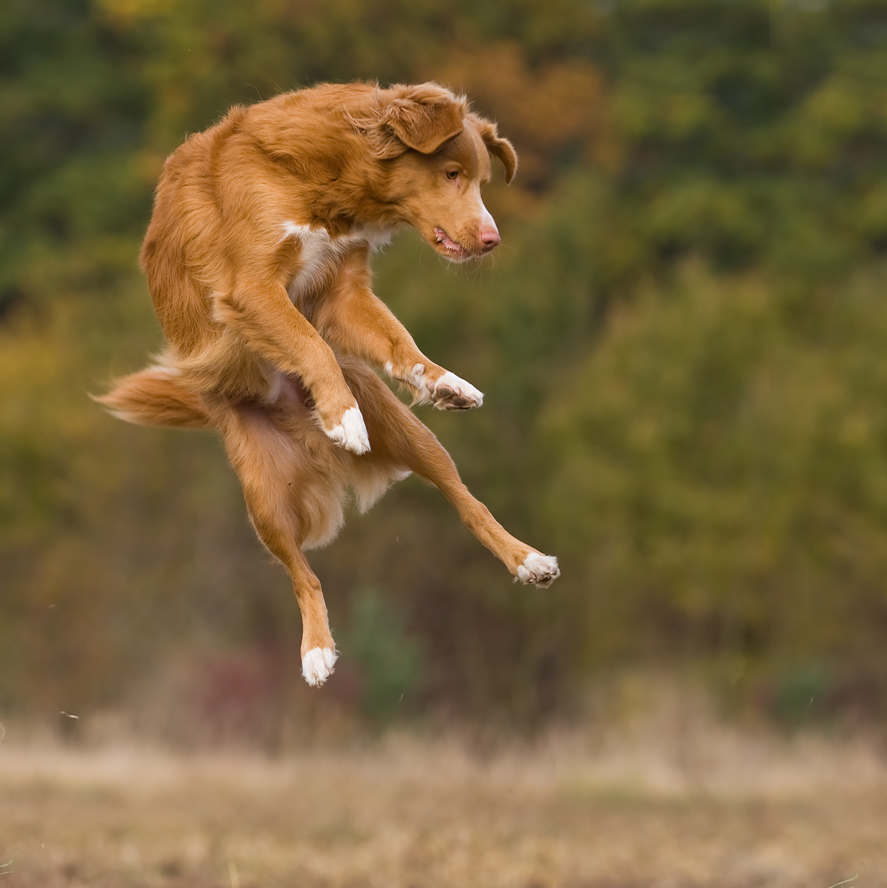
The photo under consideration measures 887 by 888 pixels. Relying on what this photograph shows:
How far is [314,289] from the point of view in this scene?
650 cm

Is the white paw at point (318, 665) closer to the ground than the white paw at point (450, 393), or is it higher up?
closer to the ground

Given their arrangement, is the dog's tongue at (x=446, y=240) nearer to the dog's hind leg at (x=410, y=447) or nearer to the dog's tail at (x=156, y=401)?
the dog's hind leg at (x=410, y=447)

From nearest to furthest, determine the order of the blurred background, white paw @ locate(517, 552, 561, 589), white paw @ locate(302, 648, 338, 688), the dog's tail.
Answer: white paw @ locate(302, 648, 338, 688) < white paw @ locate(517, 552, 561, 589) < the dog's tail < the blurred background

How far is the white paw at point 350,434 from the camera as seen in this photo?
591 cm

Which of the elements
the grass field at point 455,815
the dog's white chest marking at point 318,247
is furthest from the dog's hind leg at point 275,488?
the grass field at point 455,815

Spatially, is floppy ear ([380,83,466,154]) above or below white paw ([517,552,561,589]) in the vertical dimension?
above

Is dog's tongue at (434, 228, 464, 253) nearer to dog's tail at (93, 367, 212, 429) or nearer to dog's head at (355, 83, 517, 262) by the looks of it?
dog's head at (355, 83, 517, 262)

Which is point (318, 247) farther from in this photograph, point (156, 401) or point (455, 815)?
point (455, 815)

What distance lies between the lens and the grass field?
31.2 feet

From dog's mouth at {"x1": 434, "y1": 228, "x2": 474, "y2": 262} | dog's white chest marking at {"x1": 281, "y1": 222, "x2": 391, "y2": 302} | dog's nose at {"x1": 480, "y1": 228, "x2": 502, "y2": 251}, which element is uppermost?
dog's nose at {"x1": 480, "y1": 228, "x2": 502, "y2": 251}

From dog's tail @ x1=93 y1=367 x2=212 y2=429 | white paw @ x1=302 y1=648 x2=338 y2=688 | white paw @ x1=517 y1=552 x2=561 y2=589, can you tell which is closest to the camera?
white paw @ x1=302 y1=648 x2=338 y2=688

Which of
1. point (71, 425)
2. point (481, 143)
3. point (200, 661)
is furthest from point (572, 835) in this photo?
point (71, 425)

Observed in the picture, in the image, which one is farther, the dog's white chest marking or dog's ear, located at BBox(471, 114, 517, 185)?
dog's ear, located at BBox(471, 114, 517, 185)

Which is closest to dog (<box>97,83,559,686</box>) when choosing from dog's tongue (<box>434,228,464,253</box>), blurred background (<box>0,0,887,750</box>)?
dog's tongue (<box>434,228,464,253</box>)
